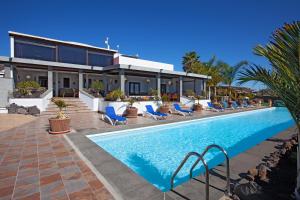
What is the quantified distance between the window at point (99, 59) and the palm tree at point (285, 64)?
2290 centimetres

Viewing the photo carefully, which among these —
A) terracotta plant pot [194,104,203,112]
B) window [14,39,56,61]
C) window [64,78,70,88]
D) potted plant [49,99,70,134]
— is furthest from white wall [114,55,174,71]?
potted plant [49,99,70,134]

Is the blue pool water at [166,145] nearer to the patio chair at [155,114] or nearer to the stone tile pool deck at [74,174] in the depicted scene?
the stone tile pool deck at [74,174]

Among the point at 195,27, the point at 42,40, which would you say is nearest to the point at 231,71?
the point at 195,27

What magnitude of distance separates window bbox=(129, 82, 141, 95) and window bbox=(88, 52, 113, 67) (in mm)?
4496

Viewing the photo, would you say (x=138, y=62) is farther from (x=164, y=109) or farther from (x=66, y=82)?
(x=164, y=109)

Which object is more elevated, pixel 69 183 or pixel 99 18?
pixel 99 18

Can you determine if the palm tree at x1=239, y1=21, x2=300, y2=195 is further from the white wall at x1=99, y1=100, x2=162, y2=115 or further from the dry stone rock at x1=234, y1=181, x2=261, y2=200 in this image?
the white wall at x1=99, y1=100, x2=162, y2=115

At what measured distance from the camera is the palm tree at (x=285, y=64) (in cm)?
244

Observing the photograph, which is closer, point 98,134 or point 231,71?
point 98,134

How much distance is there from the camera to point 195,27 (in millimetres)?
21719

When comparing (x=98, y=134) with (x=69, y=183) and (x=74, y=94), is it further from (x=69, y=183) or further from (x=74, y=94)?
(x=74, y=94)

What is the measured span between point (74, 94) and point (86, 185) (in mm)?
18091

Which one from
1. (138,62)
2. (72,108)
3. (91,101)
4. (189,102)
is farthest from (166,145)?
(138,62)

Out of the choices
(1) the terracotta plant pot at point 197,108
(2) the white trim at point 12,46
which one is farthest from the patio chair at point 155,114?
(2) the white trim at point 12,46
